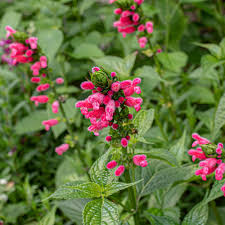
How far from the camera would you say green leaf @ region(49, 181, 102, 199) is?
1.23 metres

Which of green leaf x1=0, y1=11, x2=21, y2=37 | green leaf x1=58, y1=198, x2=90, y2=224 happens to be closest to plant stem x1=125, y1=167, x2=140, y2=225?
green leaf x1=58, y1=198, x2=90, y2=224

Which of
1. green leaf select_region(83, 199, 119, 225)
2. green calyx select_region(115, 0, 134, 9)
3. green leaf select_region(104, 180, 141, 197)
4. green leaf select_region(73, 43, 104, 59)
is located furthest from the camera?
green leaf select_region(73, 43, 104, 59)

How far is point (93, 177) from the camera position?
4.36 ft

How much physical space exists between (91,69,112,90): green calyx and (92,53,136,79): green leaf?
0.72m

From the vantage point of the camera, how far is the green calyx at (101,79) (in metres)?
1.15

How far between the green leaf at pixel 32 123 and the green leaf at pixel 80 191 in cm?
182

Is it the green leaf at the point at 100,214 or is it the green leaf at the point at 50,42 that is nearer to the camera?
the green leaf at the point at 100,214

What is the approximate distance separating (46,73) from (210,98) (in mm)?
1452

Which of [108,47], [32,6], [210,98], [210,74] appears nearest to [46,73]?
[210,74]

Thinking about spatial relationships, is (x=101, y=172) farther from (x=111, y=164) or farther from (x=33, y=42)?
(x=33, y=42)

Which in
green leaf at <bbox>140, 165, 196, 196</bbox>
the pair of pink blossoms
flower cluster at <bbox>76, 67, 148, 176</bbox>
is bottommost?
green leaf at <bbox>140, 165, 196, 196</bbox>

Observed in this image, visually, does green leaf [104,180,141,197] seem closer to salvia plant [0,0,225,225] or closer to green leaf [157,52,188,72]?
salvia plant [0,0,225,225]

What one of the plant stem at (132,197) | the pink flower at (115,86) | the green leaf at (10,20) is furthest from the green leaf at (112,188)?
the green leaf at (10,20)

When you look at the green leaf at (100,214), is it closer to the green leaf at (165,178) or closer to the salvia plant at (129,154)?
the salvia plant at (129,154)
